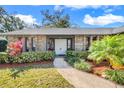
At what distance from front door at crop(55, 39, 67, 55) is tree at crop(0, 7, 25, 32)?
47.2 feet

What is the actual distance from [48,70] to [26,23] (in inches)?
954

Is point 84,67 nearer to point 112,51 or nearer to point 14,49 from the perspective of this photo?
point 112,51

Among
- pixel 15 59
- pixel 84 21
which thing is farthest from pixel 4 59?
pixel 84 21

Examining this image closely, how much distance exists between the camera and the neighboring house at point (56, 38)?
22188mm

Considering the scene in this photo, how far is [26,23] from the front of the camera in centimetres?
3856

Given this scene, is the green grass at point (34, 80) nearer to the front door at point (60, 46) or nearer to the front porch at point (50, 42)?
the front porch at point (50, 42)

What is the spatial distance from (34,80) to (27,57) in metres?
5.45

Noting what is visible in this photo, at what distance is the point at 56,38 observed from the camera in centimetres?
2402

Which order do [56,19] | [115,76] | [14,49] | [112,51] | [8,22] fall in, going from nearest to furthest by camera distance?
[115,76]
[112,51]
[14,49]
[8,22]
[56,19]

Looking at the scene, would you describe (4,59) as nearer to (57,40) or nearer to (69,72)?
(69,72)

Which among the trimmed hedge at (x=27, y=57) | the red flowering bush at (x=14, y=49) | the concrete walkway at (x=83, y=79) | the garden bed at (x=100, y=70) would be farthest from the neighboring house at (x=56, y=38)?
the concrete walkway at (x=83, y=79)

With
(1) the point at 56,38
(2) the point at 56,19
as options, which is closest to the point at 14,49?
(1) the point at 56,38

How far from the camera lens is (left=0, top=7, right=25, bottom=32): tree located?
36228 millimetres

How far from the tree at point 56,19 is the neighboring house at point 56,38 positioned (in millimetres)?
13401
